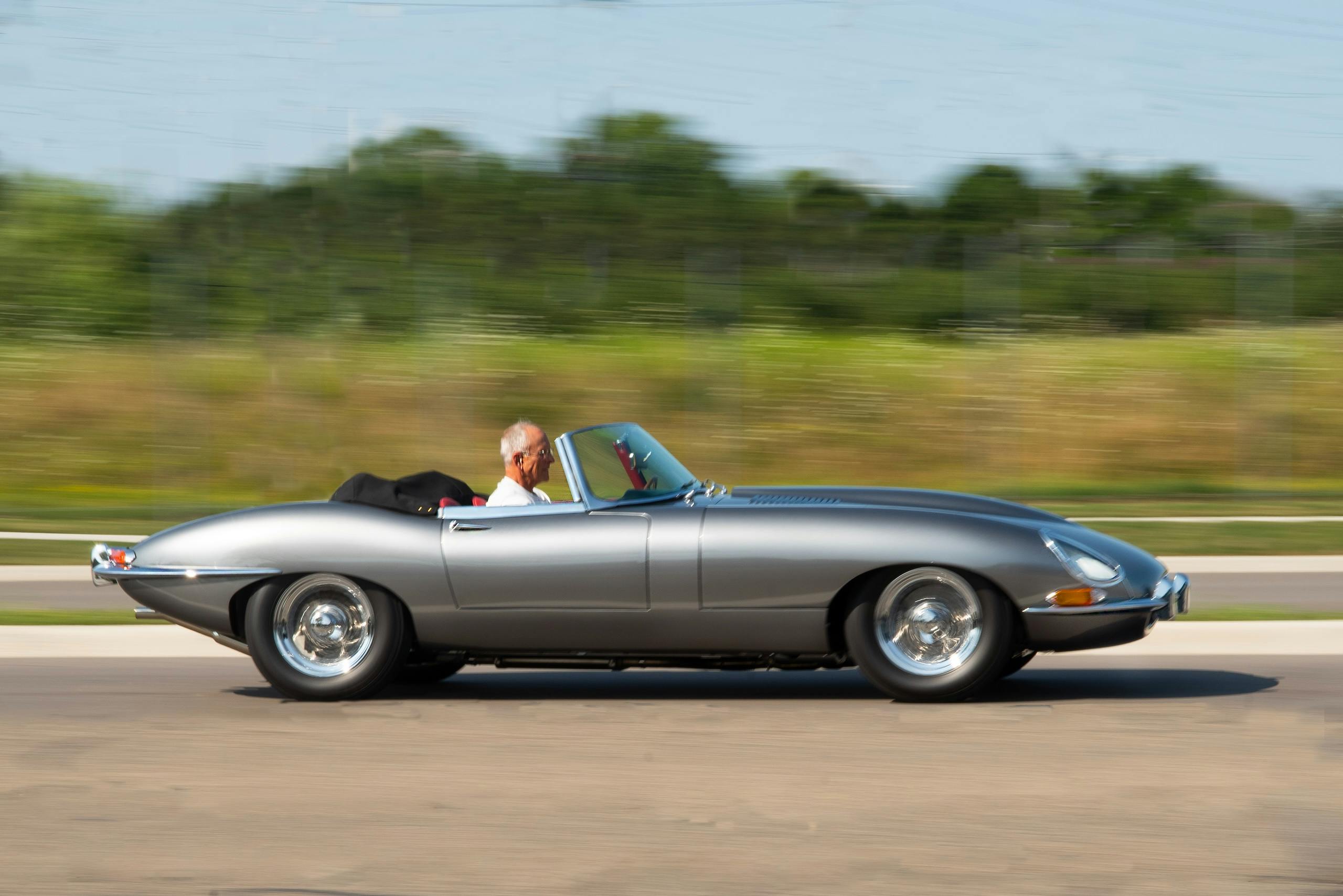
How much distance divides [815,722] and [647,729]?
0.71 m

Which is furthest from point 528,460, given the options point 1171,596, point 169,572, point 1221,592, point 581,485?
point 1221,592

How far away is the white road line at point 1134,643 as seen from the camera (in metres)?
9.00

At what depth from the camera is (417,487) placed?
25.2 ft

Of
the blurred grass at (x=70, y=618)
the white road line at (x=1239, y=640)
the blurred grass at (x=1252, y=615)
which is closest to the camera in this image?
the white road line at (x=1239, y=640)

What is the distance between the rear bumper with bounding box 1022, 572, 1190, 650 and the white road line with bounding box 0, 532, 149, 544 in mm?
12103

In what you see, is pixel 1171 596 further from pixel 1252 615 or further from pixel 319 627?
pixel 319 627

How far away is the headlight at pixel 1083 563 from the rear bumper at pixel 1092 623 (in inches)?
4.5

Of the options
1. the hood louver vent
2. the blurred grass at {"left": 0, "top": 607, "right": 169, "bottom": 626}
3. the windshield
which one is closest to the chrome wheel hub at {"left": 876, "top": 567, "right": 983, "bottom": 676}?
the hood louver vent

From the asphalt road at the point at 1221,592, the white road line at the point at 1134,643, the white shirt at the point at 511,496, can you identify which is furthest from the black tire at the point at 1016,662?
the asphalt road at the point at 1221,592

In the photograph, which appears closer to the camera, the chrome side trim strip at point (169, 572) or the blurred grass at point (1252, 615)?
the chrome side trim strip at point (169, 572)

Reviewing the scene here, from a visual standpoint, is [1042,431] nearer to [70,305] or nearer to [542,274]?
[542,274]

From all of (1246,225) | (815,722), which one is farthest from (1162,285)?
(815,722)

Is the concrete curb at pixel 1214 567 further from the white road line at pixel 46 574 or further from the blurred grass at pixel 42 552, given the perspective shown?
the blurred grass at pixel 42 552

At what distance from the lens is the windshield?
7.45 m
